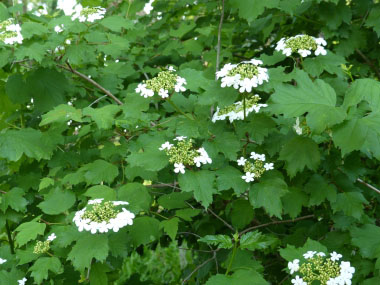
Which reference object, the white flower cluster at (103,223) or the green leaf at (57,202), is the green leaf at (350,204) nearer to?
the white flower cluster at (103,223)

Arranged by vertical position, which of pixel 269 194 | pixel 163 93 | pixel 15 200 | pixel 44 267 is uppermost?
pixel 163 93

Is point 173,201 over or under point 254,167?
under

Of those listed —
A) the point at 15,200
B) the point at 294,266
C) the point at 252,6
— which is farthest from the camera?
the point at 15,200

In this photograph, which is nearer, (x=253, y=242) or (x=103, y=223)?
(x=103, y=223)

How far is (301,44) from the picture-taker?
7.23 ft

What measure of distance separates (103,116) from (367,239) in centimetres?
132

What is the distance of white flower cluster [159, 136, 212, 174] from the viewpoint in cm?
196

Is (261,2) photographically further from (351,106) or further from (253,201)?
(253,201)

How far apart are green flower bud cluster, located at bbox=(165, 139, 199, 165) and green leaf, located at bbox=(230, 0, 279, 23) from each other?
94 centimetres

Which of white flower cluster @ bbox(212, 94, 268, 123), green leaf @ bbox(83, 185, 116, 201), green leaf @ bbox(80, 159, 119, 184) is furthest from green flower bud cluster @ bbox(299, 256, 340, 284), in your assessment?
green leaf @ bbox(80, 159, 119, 184)

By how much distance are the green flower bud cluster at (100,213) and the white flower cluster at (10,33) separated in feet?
3.36

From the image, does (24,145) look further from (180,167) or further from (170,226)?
(180,167)

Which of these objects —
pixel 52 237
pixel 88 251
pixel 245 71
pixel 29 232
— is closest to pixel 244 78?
pixel 245 71

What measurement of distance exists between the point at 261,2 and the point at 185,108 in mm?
758
